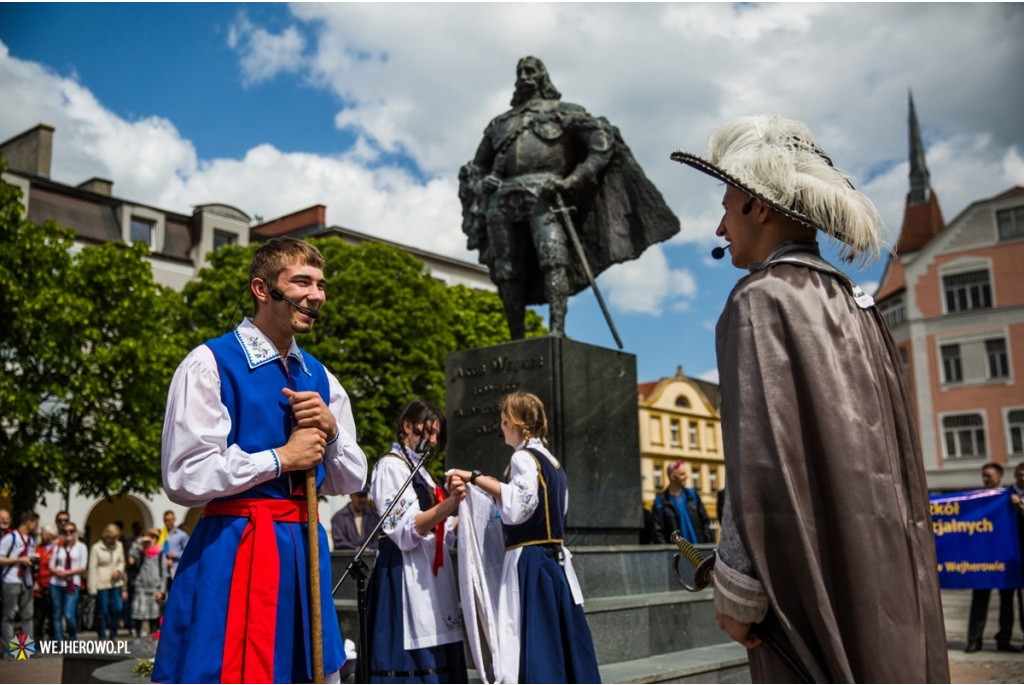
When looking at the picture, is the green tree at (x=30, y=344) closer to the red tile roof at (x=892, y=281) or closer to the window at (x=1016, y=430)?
the window at (x=1016, y=430)

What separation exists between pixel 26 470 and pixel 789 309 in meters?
23.8

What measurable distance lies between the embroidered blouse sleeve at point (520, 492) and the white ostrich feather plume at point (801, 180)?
273cm

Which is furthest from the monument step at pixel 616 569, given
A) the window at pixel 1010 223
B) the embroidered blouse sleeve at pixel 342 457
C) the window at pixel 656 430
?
the window at pixel 656 430

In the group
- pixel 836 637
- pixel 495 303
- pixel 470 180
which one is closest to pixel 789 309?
pixel 836 637

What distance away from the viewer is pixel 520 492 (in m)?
4.93

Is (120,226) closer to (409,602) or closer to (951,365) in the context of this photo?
(409,602)

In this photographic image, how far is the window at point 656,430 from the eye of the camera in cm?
6131

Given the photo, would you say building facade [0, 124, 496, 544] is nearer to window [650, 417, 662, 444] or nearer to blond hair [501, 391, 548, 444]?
window [650, 417, 662, 444]

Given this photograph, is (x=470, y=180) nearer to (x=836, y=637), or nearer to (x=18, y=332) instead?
(x=836, y=637)

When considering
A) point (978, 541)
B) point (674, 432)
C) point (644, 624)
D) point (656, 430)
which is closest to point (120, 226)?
point (978, 541)

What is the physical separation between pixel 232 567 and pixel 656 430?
60246 millimetres

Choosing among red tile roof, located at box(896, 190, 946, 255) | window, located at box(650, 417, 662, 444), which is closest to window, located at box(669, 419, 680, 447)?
window, located at box(650, 417, 662, 444)

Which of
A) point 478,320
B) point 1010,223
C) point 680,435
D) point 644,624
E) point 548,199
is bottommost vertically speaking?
point 644,624

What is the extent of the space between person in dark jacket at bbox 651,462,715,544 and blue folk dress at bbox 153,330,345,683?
752 centimetres
